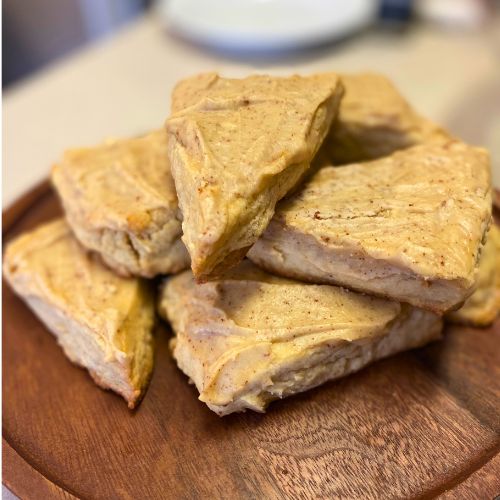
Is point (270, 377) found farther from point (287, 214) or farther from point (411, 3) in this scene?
point (411, 3)

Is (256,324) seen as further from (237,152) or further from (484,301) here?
(484,301)

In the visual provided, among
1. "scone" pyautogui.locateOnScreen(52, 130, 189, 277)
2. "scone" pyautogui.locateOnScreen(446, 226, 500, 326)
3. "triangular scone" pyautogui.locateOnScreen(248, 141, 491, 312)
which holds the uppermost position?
"scone" pyautogui.locateOnScreen(52, 130, 189, 277)

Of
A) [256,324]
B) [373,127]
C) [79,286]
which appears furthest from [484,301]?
[79,286]

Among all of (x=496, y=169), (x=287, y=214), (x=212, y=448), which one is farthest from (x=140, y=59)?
(x=212, y=448)

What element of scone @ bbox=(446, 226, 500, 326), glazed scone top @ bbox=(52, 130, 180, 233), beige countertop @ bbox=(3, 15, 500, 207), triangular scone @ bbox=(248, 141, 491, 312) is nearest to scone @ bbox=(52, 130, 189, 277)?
glazed scone top @ bbox=(52, 130, 180, 233)

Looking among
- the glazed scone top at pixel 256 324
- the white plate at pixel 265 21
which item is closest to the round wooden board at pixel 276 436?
the glazed scone top at pixel 256 324

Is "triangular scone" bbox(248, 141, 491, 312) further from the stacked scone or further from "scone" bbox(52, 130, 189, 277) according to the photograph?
"scone" bbox(52, 130, 189, 277)
